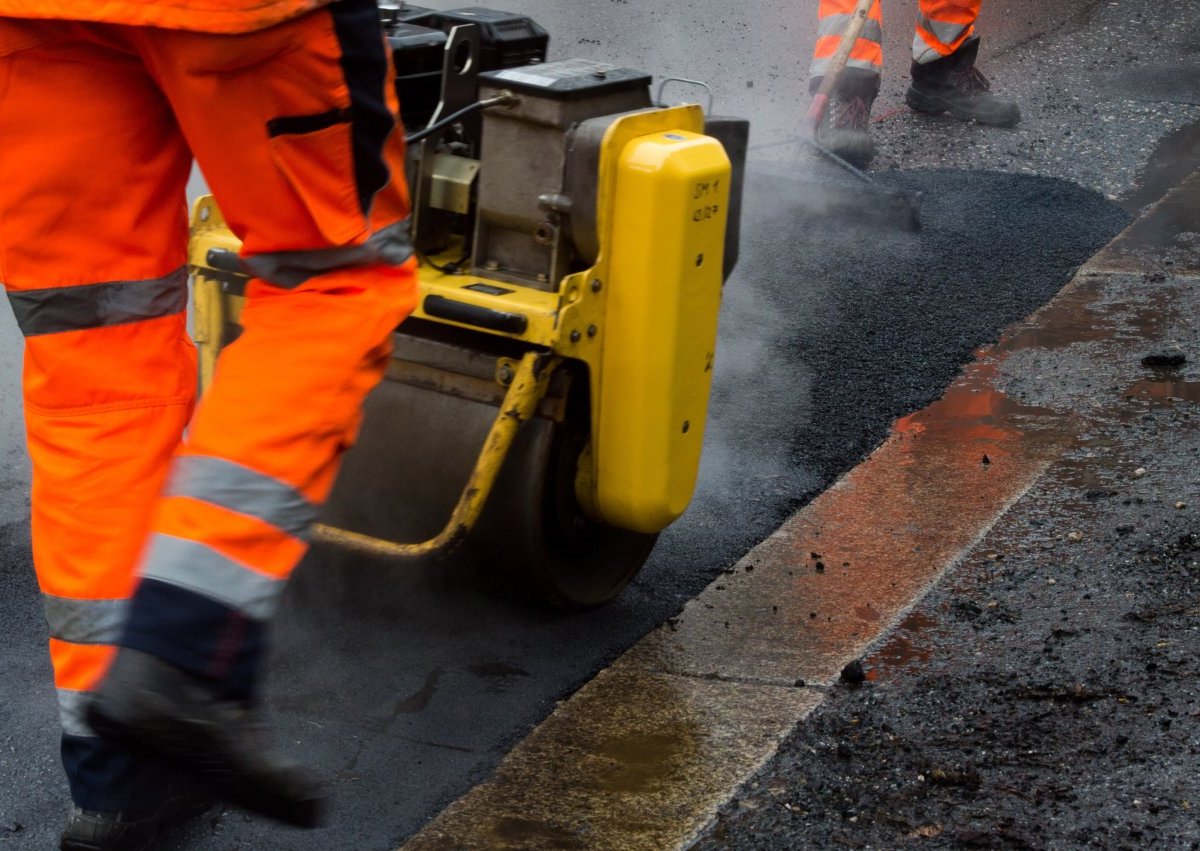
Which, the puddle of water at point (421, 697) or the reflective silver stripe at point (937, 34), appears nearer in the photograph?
the puddle of water at point (421, 697)

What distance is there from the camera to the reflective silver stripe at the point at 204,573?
1.54 m

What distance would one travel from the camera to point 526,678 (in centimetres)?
254

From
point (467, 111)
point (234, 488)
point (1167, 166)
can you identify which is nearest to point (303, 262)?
point (234, 488)

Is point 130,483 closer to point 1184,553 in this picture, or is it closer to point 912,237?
point 1184,553

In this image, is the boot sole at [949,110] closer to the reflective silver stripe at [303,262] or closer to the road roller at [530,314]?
the road roller at [530,314]

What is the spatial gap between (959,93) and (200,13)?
5229mm

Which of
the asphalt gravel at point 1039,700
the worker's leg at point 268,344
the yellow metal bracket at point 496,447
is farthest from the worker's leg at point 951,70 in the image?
the worker's leg at point 268,344

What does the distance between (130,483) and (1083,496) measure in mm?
2030

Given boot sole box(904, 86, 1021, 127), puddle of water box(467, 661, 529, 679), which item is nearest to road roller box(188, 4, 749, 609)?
puddle of water box(467, 661, 529, 679)

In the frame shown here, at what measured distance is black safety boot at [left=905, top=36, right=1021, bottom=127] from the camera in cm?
627

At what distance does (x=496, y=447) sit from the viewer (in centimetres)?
236

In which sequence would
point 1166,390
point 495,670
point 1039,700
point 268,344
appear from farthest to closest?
point 1166,390 < point 495,670 < point 1039,700 < point 268,344

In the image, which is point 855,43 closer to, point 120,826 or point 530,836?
point 530,836

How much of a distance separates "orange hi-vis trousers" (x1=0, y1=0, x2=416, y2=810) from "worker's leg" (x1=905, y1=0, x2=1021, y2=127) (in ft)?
15.9
